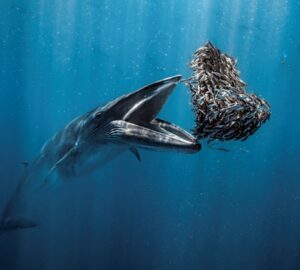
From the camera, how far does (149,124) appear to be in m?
3.70

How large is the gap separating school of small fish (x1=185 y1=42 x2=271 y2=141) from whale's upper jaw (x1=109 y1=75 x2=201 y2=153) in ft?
0.57

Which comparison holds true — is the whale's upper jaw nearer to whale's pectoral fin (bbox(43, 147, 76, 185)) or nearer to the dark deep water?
whale's pectoral fin (bbox(43, 147, 76, 185))

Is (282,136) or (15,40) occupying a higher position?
(15,40)

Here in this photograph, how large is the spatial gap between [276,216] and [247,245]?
6.58 ft

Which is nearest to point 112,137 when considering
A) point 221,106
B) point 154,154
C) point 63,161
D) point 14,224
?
point 221,106

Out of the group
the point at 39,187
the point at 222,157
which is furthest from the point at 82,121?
the point at 222,157

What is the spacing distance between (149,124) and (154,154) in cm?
1809

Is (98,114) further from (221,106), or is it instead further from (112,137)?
(221,106)

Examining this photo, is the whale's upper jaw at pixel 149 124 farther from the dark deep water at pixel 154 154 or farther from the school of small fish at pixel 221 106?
the dark deep water at pixel 154 154

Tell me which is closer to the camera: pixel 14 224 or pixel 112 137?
pixel 112 137

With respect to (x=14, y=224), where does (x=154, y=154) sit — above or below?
above

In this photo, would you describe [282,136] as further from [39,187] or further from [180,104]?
[39,187]

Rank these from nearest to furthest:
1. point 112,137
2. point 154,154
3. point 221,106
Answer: point 221,106, point 112,137, point 154,154

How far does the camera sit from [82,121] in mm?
5496
